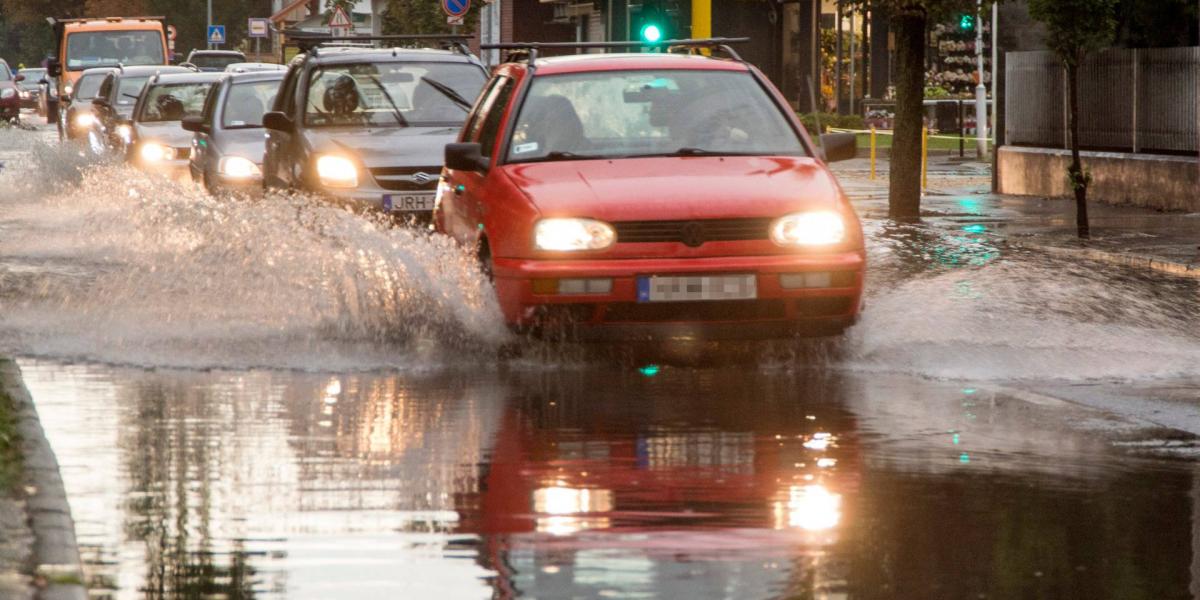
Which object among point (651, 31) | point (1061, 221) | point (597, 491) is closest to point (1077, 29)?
point (1061, 221)

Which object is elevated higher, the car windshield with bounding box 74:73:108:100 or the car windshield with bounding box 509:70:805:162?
the car windshield with bounding box 74:73:108:100

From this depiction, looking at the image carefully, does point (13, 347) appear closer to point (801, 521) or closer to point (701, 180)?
point (701, 180)

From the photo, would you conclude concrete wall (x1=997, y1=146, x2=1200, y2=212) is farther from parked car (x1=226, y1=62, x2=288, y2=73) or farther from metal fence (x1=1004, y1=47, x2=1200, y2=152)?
parked car (x1=226, y1=62, x2=288, y2=73)

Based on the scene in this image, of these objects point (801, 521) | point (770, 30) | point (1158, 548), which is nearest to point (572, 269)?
point (801, 521)

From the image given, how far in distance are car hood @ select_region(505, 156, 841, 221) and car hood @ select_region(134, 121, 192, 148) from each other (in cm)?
1541

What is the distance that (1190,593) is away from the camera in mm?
5605

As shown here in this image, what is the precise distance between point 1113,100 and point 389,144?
11.6 m

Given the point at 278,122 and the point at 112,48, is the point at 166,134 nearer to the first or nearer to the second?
the point at 278,122

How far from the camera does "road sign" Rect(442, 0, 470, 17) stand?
93.5 ft

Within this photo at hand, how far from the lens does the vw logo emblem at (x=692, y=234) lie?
33.0 feet

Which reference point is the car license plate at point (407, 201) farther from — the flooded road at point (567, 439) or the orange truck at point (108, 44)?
the orange truck at point (108, 44)

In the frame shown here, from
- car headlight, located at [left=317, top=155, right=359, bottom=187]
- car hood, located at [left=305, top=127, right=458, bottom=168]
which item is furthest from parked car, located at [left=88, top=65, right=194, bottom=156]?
car headlight, located at [left=317, top=155, right=359, bottom=187]

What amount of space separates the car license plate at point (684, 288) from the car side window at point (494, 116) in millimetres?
1687

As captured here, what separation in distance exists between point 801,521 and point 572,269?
11.9 ft
